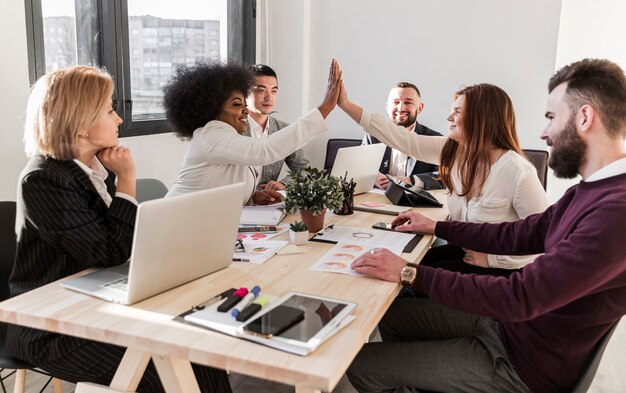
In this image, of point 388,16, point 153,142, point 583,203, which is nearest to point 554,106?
point 583,203

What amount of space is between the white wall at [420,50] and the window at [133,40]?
2.26ft

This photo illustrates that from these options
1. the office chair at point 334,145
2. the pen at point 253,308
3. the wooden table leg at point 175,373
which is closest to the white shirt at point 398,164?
the office chair at point 334,145

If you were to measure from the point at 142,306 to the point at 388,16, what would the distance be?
3.85m

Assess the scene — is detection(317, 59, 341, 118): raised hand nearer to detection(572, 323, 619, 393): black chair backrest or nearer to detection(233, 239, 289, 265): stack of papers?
detection(233, 239, 289, 265): stack of papers

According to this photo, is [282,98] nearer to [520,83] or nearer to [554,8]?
[520,83]

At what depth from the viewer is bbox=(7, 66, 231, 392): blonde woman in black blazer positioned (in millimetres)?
1505

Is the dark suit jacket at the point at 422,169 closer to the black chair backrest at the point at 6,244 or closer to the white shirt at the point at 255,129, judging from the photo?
the white shirt at the point at 255,129

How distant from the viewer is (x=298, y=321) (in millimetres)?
1254

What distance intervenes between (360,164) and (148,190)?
106 centimetres

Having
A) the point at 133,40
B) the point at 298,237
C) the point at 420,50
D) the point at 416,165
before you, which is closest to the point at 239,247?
the point at 298,237

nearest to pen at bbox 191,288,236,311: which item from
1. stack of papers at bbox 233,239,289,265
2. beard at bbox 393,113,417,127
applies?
stack of papers at bbox 233,239,289,265

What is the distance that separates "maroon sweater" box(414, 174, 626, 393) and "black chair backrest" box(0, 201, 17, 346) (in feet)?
4.43

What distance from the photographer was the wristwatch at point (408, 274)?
1.51 metres

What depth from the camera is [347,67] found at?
4816mm
